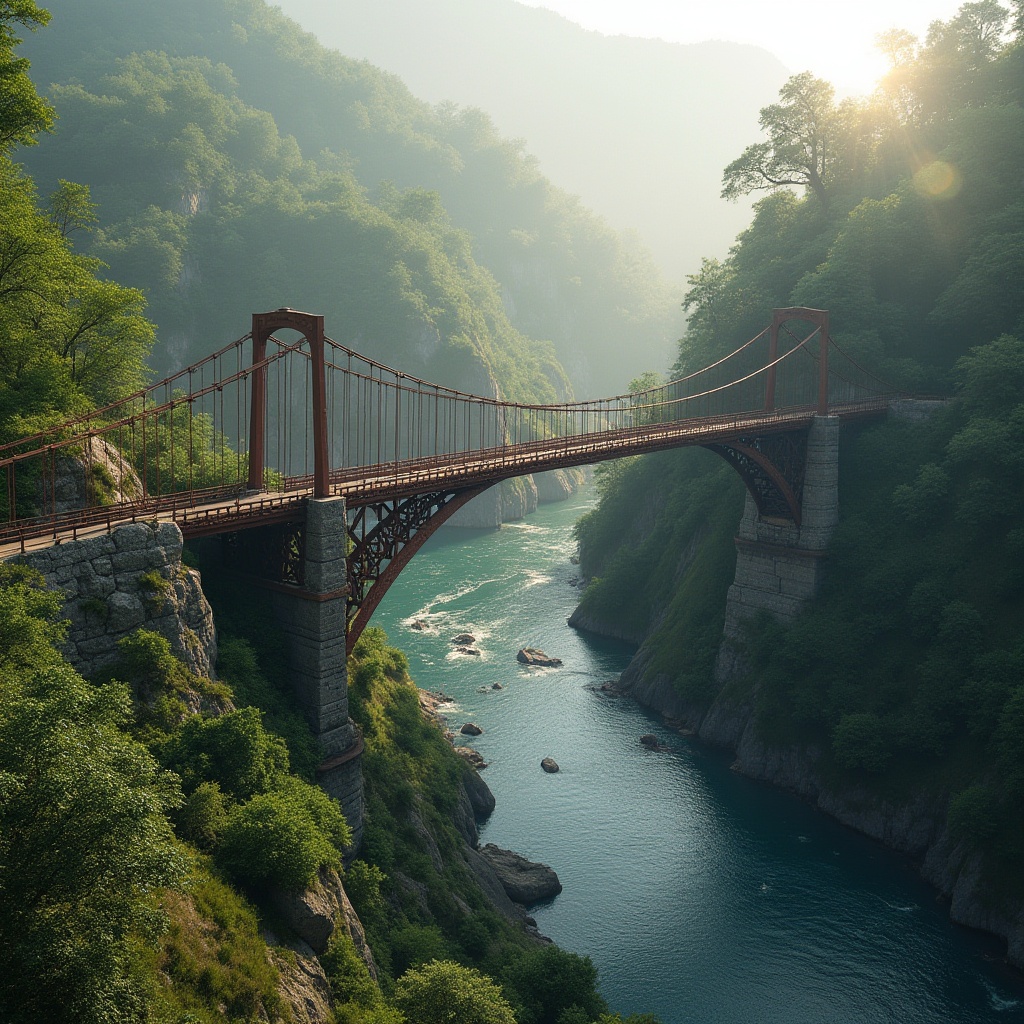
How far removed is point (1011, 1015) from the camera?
29.4 meters

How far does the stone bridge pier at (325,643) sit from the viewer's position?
28547mm

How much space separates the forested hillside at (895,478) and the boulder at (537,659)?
5927 mm

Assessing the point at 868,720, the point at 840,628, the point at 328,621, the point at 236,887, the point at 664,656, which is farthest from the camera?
the point at 664,656

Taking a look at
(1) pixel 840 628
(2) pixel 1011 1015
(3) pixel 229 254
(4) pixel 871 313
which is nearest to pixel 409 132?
(3) pixel 229 254

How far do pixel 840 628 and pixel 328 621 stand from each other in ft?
87.3

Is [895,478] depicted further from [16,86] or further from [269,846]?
[16,86]

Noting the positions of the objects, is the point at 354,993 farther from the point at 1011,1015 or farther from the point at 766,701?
the point at 766,701

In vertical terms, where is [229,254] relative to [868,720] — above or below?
above

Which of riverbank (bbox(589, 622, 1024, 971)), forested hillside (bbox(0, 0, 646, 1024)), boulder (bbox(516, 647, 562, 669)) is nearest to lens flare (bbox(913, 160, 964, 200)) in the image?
riverbank (bbox(589, 622, 1024, 971))

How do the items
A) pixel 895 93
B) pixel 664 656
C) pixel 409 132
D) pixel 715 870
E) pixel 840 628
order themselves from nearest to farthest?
pixel 715 870
pixel 840 628
pixel 664 656
pixel 895 93
pixel 409 132

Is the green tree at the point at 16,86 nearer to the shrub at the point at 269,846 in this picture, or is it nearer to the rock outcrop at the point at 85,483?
the rock outcrop at the point at 85,483

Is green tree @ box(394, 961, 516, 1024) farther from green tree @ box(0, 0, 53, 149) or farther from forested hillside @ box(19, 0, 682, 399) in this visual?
forested hillside @ box(19, 0, 682, 399)

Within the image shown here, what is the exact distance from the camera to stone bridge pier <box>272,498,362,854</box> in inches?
1124

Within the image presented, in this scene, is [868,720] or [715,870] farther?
[868,720]
